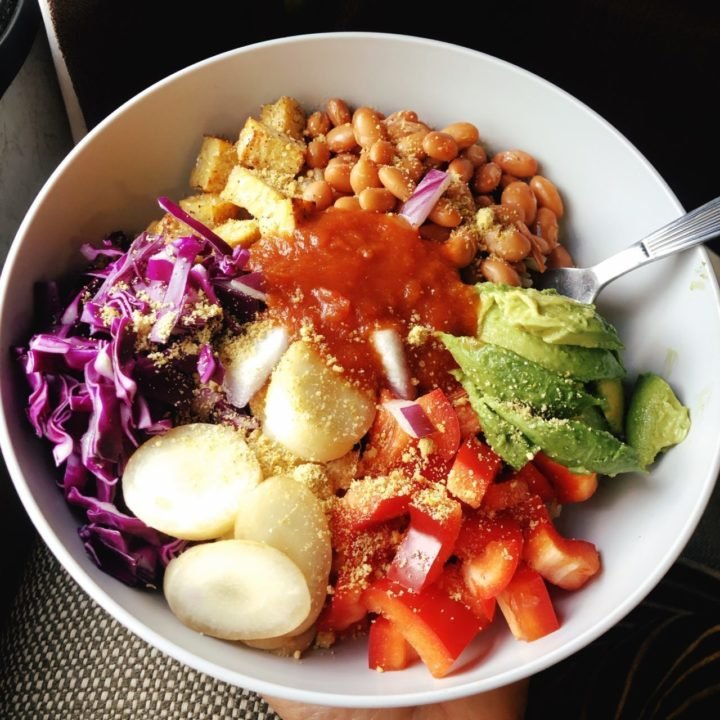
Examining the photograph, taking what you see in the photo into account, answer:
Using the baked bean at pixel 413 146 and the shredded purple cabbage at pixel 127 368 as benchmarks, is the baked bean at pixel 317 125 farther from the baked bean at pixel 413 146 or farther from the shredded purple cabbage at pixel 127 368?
the shredded purple cabbage at pixel 127 368

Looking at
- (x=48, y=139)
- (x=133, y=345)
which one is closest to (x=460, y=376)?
(x=133, y=345)

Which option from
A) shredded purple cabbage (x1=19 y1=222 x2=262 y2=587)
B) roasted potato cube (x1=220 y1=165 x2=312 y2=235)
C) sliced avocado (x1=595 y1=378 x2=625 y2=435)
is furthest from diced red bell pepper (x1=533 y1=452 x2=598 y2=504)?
roasted potato cube (x1=220 y1=165 x2=312 y2=235)

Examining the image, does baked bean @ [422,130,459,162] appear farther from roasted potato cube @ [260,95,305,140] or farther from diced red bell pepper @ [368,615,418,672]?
diced red bell pepper @ [368,615,418,672]

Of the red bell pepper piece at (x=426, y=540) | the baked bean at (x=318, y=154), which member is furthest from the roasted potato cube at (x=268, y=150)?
the red bell pepper piece at (x=426, y=540)

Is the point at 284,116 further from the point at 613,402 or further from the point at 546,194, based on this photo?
the point at 613,402

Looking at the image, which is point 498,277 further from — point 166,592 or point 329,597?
point 166,592
